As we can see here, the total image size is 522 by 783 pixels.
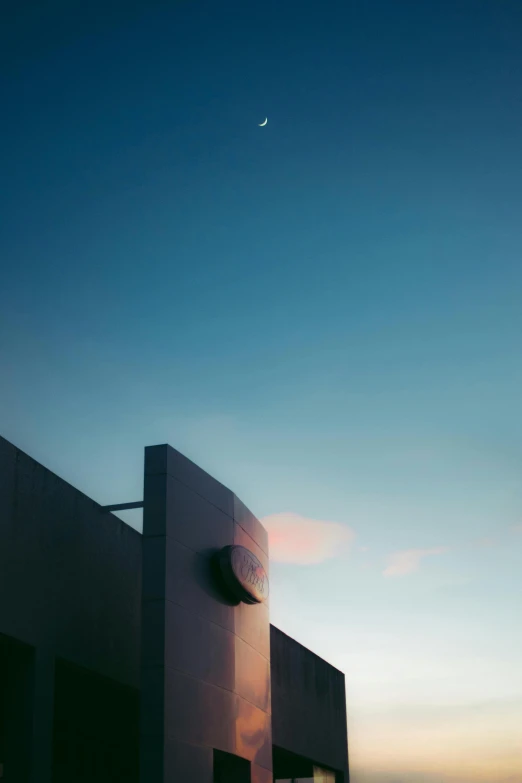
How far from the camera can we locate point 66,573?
60.4 feet

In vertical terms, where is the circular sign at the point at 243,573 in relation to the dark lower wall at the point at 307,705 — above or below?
above

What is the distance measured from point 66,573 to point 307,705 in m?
14.8

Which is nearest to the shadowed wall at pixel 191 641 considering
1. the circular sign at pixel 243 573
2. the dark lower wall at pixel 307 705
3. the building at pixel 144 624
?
the building at pixel 144 624

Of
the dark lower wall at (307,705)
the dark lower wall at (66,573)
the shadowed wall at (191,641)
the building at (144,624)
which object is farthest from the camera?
the dark lower wall at (307,705)

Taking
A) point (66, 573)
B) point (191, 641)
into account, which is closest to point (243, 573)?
point (191, 641)

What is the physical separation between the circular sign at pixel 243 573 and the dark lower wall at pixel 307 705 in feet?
26.5

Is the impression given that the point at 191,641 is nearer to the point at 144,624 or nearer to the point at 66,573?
the point at 144,624

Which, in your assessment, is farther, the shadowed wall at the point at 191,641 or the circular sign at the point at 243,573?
the circular sign at the point at 243,573

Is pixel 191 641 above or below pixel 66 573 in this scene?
below

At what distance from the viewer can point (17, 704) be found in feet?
54.9

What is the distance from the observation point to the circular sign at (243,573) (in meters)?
18.5

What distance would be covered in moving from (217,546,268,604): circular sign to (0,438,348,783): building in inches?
1.6

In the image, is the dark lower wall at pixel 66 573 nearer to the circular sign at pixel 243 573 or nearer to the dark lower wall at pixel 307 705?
the circular sign at pixel 243 573

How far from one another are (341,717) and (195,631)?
18965 millimetres
